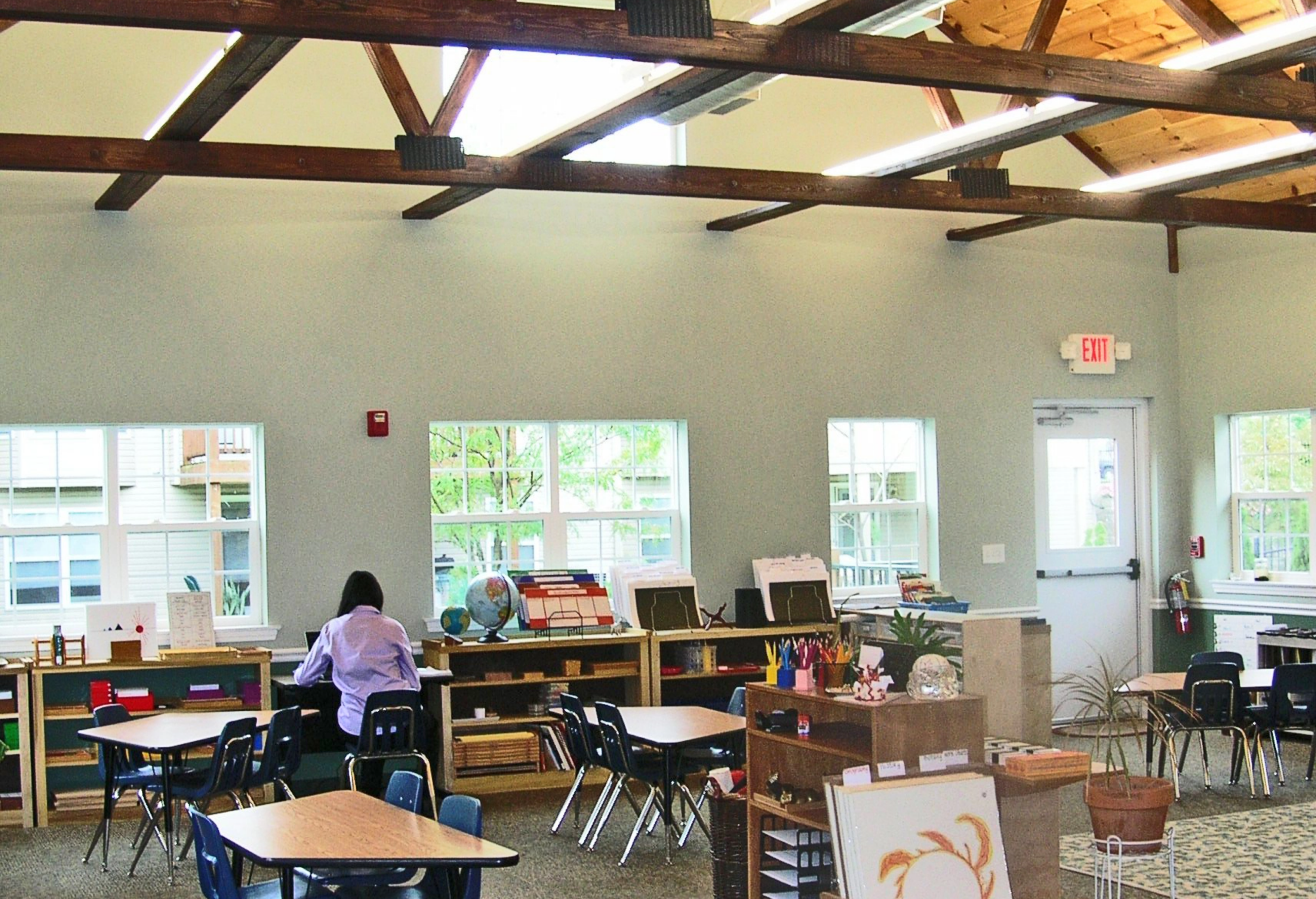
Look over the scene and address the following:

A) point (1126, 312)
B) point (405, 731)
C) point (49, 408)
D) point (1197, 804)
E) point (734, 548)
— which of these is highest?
point (1126, 312)

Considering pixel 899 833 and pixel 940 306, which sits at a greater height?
pixel 940 306

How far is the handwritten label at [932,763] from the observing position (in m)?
5.79

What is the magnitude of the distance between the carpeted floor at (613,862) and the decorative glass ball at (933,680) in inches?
70.5

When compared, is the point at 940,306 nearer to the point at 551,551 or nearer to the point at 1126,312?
the point at 1126,312

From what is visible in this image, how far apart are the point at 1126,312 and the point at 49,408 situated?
26.1ft

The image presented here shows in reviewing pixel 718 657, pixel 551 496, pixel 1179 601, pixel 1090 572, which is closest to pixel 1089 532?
pixel 1090 572

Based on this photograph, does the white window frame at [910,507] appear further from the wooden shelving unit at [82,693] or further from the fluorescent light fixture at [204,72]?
the fluorescent light fixture at [204,72]

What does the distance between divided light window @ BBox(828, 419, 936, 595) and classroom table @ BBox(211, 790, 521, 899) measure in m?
6.06

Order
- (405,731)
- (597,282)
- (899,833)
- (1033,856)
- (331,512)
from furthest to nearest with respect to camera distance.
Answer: (597,282), (331,512), (405,731), (1033,856), (899,833)

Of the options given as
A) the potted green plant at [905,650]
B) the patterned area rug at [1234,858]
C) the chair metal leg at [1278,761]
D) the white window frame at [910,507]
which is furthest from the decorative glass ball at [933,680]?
the white window frame at [910,507]

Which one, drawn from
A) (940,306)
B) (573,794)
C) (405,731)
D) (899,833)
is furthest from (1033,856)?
(940,306)

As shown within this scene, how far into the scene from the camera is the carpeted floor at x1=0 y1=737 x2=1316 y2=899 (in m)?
7.25

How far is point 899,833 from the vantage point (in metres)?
5.48

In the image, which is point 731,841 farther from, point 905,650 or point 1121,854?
point 1121,854
